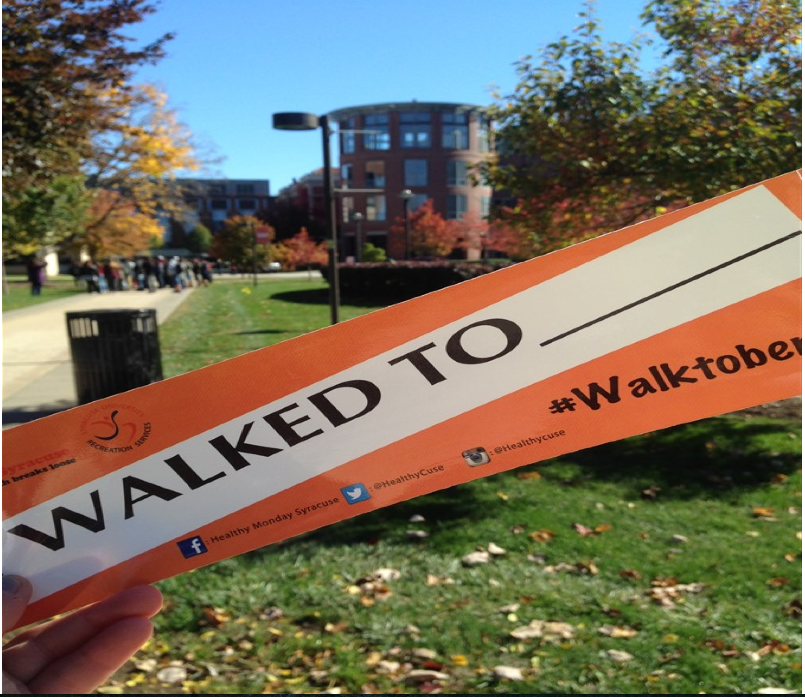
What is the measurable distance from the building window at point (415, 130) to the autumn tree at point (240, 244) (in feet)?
61.9

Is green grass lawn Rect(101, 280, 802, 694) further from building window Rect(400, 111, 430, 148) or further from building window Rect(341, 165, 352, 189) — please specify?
building window Rect(341, 165, 352, 189)

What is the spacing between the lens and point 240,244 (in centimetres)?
4566

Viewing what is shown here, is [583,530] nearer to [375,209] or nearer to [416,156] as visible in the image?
[416,156]

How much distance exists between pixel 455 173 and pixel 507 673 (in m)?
60.5

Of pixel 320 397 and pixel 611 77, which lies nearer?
pixel 320 397

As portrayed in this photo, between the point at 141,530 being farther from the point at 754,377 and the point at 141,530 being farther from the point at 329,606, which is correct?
the point at 329,606

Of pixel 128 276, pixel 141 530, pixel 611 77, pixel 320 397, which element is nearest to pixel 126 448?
A: pixel 141 530

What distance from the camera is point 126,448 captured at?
1.12 meters

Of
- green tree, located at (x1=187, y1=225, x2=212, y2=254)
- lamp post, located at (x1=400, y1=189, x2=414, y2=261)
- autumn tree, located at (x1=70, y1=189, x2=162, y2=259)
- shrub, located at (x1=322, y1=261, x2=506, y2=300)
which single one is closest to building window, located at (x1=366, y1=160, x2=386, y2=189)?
autumn tree, located at (x1=70, y1=189, x2=162, y2=259)

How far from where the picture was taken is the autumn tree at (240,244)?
149 ft

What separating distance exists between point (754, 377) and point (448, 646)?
2.65 meters

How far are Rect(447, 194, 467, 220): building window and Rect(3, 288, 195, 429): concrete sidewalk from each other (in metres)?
41.9

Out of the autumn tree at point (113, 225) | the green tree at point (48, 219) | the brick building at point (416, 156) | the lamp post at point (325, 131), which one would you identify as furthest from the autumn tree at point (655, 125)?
the brick building at point (416, 156)

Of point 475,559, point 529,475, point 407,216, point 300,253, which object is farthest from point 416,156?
point 475,559
